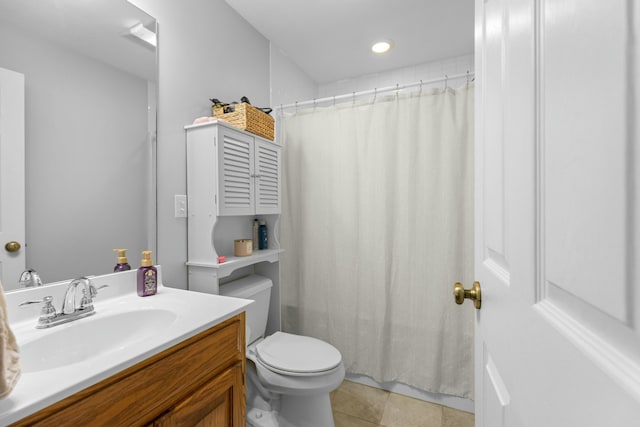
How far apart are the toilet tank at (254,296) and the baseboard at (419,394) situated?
0.77m

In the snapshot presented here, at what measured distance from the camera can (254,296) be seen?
1.74 m

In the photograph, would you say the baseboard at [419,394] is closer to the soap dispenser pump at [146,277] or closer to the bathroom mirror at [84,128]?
the soap dispenser pump at [146,277]

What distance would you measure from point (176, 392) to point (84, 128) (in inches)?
38.4

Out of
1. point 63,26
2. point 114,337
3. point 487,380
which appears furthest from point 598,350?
point 63,26

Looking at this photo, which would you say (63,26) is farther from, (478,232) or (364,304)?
(364,304)

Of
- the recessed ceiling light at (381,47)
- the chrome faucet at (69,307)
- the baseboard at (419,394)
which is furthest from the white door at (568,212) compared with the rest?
the recessed ceiling light at (381,47)

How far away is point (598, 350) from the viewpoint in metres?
0.26

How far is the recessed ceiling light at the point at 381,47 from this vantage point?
216 centimetres

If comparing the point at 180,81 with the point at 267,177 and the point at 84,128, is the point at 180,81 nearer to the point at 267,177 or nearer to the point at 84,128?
the point at 84,128

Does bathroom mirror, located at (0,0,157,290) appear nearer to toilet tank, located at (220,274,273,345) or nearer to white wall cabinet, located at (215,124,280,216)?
white wall cabinet, located at (215,124,280,216)

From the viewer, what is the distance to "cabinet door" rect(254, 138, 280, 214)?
5.65 ft

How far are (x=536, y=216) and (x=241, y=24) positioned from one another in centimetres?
207

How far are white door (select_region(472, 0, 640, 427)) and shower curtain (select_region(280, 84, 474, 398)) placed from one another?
125cm

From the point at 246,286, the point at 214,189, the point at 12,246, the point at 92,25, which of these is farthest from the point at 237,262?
the point at 92,25
